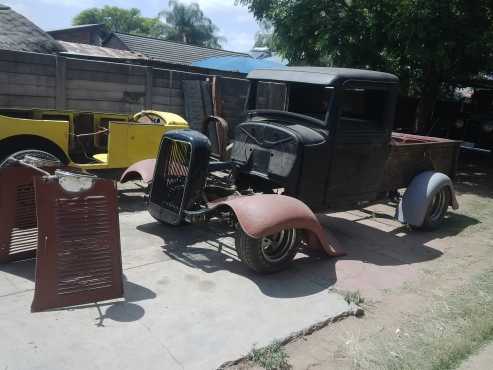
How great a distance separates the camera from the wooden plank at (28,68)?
7.23m

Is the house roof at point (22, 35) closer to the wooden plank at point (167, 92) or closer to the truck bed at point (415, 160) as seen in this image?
the wooden plank at point (167, 92)

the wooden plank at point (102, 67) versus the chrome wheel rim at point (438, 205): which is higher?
the wooden plank at point (102, 67)

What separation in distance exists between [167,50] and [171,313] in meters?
24.0

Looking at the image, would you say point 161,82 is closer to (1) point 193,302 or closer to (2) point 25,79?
(2) point 25,79

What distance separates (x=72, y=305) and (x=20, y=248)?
1.17 m

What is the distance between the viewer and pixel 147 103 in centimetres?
915

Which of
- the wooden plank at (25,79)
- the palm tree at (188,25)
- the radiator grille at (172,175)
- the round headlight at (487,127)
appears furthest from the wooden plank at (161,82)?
the palm tree at (188,25)

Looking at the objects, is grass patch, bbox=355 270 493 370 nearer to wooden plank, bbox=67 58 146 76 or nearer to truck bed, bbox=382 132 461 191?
truck bed, bbox=382 132 461 191

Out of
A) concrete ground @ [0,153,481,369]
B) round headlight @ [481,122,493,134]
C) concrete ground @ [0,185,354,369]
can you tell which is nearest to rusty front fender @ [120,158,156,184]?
concrete ground @ [0,153,481,369]

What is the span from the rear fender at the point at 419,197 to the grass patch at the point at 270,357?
136 inches

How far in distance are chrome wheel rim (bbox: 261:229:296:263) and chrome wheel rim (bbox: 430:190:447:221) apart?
2.97 meters

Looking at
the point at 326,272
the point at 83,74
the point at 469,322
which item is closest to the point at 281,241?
the point at 326,272

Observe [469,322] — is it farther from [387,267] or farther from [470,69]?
[470,69]

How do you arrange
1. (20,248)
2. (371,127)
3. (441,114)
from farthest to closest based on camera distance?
1. (441,114)
2. (371,127)
3. (20,248)
